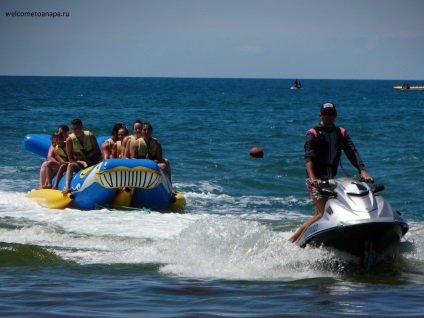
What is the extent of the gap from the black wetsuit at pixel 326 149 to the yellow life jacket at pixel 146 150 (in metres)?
4.86

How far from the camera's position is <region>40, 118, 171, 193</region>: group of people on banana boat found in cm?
1185

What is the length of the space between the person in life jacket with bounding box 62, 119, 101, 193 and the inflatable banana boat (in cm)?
16

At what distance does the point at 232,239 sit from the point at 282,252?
0.62 meters

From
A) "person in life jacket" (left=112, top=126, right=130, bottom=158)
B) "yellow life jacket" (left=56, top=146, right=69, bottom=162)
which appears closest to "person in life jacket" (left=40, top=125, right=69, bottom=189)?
"yellow life jacket" (left=56, top=146, right=69, bottom=162)

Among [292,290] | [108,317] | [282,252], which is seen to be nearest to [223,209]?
[282,252]

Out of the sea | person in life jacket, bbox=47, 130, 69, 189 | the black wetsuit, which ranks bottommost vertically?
the sea

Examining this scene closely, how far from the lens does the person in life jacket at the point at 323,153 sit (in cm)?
720

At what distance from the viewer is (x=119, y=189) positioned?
1145 cm

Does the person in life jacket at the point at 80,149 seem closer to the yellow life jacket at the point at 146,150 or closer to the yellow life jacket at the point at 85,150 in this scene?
the yellow life jacket at the point at 85,150

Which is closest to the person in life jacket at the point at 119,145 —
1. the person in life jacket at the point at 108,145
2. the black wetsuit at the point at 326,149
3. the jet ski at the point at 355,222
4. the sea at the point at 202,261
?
the person in life jacket at the point at 108,145

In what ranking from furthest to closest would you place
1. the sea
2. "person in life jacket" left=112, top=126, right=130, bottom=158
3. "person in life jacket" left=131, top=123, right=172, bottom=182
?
1. "person in life jacket" left=112, top=126, right=130, bottom=158
2. "person in life jacket" left=131, top=123, right=172, bottom=182
3. the sea

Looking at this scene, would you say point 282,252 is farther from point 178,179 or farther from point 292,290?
point 178,179

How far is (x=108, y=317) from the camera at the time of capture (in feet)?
17.9

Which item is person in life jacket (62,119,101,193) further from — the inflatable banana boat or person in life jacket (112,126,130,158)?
person in life jacket (112,126,130,158)
